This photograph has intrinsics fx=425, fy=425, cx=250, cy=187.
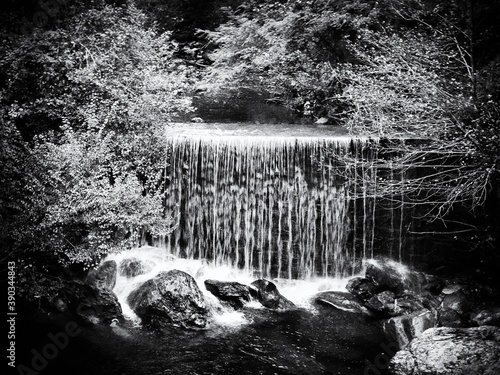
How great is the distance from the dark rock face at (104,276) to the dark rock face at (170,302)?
57 centimetres

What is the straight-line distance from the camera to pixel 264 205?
9484 mm

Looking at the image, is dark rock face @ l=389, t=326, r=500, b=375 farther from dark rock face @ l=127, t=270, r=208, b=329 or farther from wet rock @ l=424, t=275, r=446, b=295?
dark rock face @ l=127, t=270, r=208, b=329

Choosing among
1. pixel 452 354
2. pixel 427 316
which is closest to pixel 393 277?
pixel 427 316

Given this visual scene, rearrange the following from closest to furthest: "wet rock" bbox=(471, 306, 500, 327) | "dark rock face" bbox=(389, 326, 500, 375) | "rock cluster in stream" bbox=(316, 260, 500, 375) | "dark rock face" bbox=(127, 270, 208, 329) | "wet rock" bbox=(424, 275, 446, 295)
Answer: "dark rock face" bbox=(389, 326, 500, 375) < "rock cluster in stream" bbox=(316, 260, 500, 375) < "wet rock" bbox=(471, 306, 500, 327) < "dark rock face" bbox=(127, 270, 208, 329) < "wet rock" bbox=(424, 275, 446, 295)

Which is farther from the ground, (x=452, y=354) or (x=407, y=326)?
(x=452, y=354)

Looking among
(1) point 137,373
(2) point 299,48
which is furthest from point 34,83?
(2) point 299,48

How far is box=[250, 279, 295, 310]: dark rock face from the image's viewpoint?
805 centimetres

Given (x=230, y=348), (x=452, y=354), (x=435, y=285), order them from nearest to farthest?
(x=452, y=354) → (x=230, y=348) → (x=435, y=285)

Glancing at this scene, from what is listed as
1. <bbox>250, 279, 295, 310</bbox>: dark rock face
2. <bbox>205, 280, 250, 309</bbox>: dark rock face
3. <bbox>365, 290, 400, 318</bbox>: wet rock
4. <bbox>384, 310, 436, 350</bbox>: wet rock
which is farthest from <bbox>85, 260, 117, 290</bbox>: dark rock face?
<bbox>384, 310, 436, 350</bbox>: wet rock

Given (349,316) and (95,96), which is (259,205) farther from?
(95,96)

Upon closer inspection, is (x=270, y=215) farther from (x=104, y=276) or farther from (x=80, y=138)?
(x=80, y=138)

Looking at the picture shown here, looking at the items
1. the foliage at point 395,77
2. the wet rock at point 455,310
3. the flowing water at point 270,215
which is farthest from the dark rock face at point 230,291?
the wet rock at point 455,310

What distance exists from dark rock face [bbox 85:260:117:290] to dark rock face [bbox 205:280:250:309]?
1.82m

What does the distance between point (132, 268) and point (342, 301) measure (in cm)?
422
